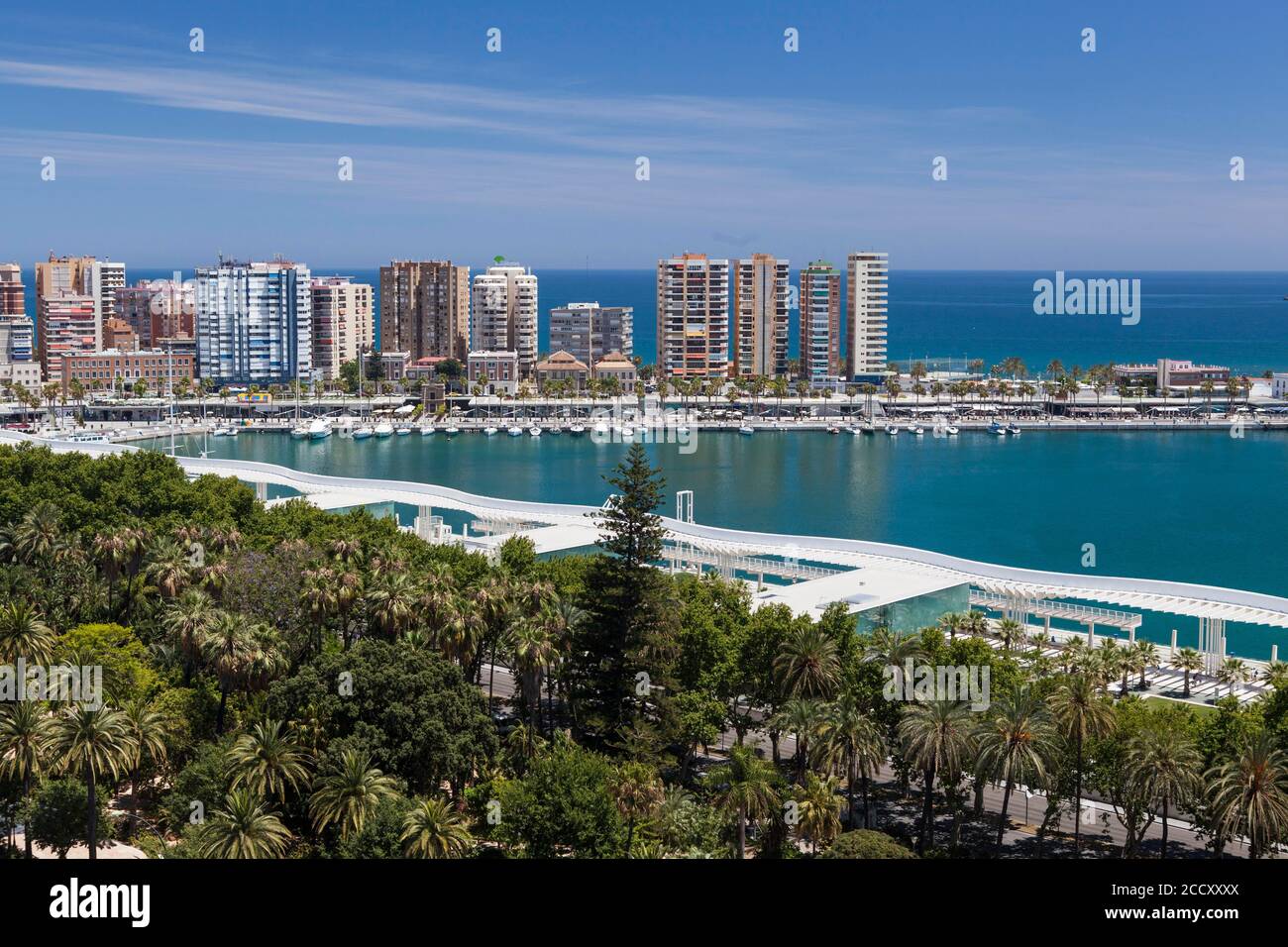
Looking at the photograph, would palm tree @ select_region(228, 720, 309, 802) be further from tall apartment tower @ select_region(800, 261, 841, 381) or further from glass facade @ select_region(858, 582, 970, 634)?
tall apartment tower @ select_region(800, 261, 841, 381)

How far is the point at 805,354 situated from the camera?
89.2 m

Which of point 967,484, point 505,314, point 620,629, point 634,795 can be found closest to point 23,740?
point 634,795

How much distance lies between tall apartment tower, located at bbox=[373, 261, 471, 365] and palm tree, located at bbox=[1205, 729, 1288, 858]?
8546cm

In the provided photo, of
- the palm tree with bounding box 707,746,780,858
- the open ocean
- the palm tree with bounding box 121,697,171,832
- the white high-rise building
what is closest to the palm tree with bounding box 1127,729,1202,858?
the palm tree with bounding box 707,746,780,858

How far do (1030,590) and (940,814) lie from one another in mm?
11262

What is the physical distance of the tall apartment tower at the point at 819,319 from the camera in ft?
291

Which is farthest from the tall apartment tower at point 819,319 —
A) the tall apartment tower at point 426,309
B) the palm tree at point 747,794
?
the palm tree at point 747,794

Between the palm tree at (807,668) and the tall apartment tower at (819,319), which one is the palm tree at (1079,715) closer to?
the palm tree at (807,668)

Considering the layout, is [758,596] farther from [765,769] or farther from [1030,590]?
[765,769]

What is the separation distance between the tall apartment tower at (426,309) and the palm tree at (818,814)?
83610 mm

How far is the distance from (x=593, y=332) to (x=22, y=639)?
77.4 m

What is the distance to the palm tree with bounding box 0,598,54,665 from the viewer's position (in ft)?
63.1

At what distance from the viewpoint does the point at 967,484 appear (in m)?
59.2
